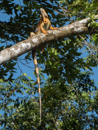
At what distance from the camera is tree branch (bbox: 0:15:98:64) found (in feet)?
9.13

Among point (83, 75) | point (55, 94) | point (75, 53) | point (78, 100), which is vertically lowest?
point (55, 94)

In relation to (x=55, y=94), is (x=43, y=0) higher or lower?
higher

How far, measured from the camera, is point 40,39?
122 inches

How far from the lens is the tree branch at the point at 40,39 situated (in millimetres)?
2783

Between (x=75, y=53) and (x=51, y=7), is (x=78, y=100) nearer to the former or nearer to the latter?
(x=75, y=53)

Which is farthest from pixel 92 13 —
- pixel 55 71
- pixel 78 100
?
pixel 78 100

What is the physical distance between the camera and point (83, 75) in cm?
788

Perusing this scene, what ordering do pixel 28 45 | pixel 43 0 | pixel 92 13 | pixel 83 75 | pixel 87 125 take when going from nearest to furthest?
pixel 28 45
pixel 92 13
pixel 43 0
pixel 83 75
pixel 87 125

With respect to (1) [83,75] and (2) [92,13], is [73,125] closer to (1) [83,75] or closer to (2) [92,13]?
(1) [83,75]

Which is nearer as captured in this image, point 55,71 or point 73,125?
point 55,71

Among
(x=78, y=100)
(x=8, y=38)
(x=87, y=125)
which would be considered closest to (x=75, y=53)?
(x=8, y=38)

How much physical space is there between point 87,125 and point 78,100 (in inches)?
51.7

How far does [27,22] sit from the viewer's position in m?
5.12

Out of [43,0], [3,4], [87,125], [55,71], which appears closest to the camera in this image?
[55,71]
